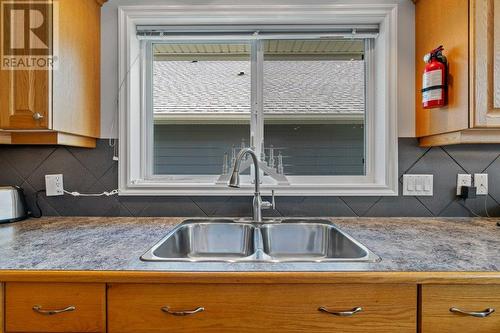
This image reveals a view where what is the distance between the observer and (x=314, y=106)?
69.4 inches

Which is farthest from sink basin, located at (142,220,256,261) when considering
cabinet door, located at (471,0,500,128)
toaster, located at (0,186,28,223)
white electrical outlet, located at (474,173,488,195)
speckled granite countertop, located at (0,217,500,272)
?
white electrical outlet, located at (474,173,488,195)

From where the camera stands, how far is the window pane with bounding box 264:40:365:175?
173cm

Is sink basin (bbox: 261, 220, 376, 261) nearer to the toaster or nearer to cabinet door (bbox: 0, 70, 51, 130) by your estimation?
cabinet door (bbox: 0, 70, 51, 130)

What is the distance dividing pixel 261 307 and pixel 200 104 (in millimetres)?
1283

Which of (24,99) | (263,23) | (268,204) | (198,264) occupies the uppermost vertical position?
(263,23)

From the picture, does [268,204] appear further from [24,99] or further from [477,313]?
[24,99]

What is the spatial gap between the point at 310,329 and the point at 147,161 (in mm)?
1323

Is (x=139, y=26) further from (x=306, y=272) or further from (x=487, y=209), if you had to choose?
(x=487, y=209)

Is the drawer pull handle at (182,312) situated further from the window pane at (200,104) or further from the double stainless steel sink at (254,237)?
the window pane at (200,104)

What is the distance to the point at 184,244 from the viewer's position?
4.59 feet

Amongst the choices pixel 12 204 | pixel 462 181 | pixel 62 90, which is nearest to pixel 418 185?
→ pixel 462 181

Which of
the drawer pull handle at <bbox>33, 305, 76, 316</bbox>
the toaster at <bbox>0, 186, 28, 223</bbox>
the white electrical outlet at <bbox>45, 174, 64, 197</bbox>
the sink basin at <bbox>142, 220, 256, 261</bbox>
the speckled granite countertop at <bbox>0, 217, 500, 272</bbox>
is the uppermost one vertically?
the white electrical outlet at <bbox>45, 174, 64, 197</bbox>

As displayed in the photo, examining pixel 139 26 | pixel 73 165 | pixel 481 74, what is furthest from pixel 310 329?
pixel 139 26

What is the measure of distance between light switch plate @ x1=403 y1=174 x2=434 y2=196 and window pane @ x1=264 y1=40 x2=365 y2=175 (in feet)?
0.84
